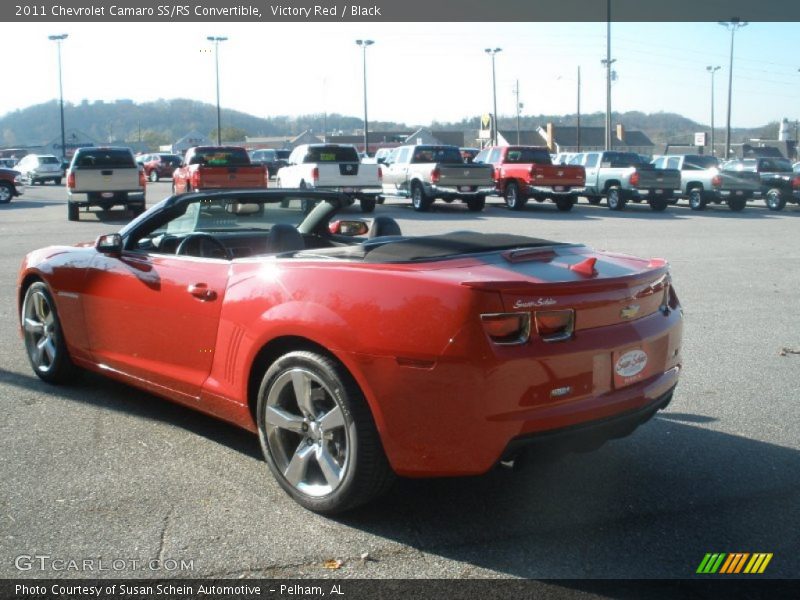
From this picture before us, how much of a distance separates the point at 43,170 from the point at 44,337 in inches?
1987

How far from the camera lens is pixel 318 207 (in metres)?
6.09

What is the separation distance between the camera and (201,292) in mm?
4703

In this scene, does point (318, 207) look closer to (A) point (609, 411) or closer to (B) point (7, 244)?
(A) point (609, 411)

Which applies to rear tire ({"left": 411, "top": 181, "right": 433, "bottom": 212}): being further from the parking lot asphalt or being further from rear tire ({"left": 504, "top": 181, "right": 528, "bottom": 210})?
the parking lot asphalt

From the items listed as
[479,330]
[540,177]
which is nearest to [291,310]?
[479,330]

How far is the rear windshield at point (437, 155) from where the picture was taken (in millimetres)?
27156

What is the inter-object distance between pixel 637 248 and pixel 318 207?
11.4 m

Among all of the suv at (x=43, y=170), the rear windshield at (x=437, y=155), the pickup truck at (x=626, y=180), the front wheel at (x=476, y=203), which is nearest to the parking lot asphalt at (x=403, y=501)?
the front wheel at (x=476, y=203)

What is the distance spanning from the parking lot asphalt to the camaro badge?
0.74m

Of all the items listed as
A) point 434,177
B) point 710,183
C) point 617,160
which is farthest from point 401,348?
point 617,160

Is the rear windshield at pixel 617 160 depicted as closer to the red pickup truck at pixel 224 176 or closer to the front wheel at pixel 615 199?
the front wheel at pixel 615 199

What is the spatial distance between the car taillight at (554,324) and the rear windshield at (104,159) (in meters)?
22.2

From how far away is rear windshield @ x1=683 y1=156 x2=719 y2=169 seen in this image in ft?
98.4

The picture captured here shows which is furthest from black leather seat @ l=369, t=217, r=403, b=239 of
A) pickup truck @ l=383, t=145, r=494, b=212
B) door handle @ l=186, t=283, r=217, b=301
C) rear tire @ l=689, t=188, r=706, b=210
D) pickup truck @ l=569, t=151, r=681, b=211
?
rear tire @ l=689, t=188, r=706, b=210
